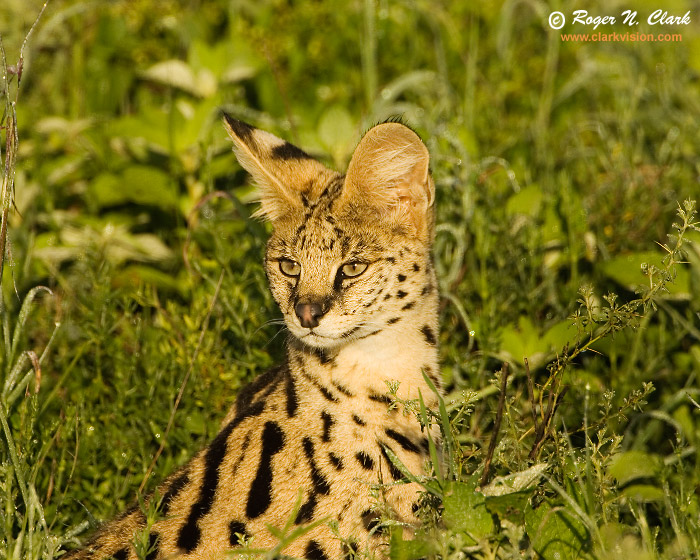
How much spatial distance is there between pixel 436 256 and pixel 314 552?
2.23m

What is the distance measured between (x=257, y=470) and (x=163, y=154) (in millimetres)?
2869

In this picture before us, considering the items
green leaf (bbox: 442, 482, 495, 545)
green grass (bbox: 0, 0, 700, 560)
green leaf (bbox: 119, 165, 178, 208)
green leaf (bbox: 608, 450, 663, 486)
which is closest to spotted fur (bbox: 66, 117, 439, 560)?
green grass (bbox: 0, 0, 700, 560)

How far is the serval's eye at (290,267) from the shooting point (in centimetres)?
372

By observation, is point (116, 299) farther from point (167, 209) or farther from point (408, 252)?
point (408, 252)

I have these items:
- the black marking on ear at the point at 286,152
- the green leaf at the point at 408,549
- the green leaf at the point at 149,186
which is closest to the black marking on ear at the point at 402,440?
the green leaf at the point at 408,549

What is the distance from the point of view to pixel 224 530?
10.8ft

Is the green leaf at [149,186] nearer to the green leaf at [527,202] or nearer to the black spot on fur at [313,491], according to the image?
the green leaf at [527,202]

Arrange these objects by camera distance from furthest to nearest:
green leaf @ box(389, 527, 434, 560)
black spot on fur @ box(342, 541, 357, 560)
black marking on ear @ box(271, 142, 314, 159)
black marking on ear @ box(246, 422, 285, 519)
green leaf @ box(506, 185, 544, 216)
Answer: green leaf @ box(506, 185, 544, 216) → black marking on ear @ box(271, 142, 314, 159) → black marking on ear @ box(246, 422, 285, 519) → black spot on fur @ box(342, 541, 357, 560) → green leaf @ box(389, 527, 434, 560)

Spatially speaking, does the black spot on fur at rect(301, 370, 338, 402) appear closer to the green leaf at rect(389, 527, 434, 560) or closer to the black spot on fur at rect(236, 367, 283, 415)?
the black spot on fur at rect(236, 367, 283, 415)

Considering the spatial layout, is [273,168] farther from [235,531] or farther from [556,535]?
[556,535]

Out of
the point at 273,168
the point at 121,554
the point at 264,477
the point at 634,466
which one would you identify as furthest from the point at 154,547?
the point at 634,466

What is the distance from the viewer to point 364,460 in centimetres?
334

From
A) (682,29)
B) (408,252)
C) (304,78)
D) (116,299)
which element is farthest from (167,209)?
(682,29)

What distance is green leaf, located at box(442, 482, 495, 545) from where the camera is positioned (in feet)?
9.42
